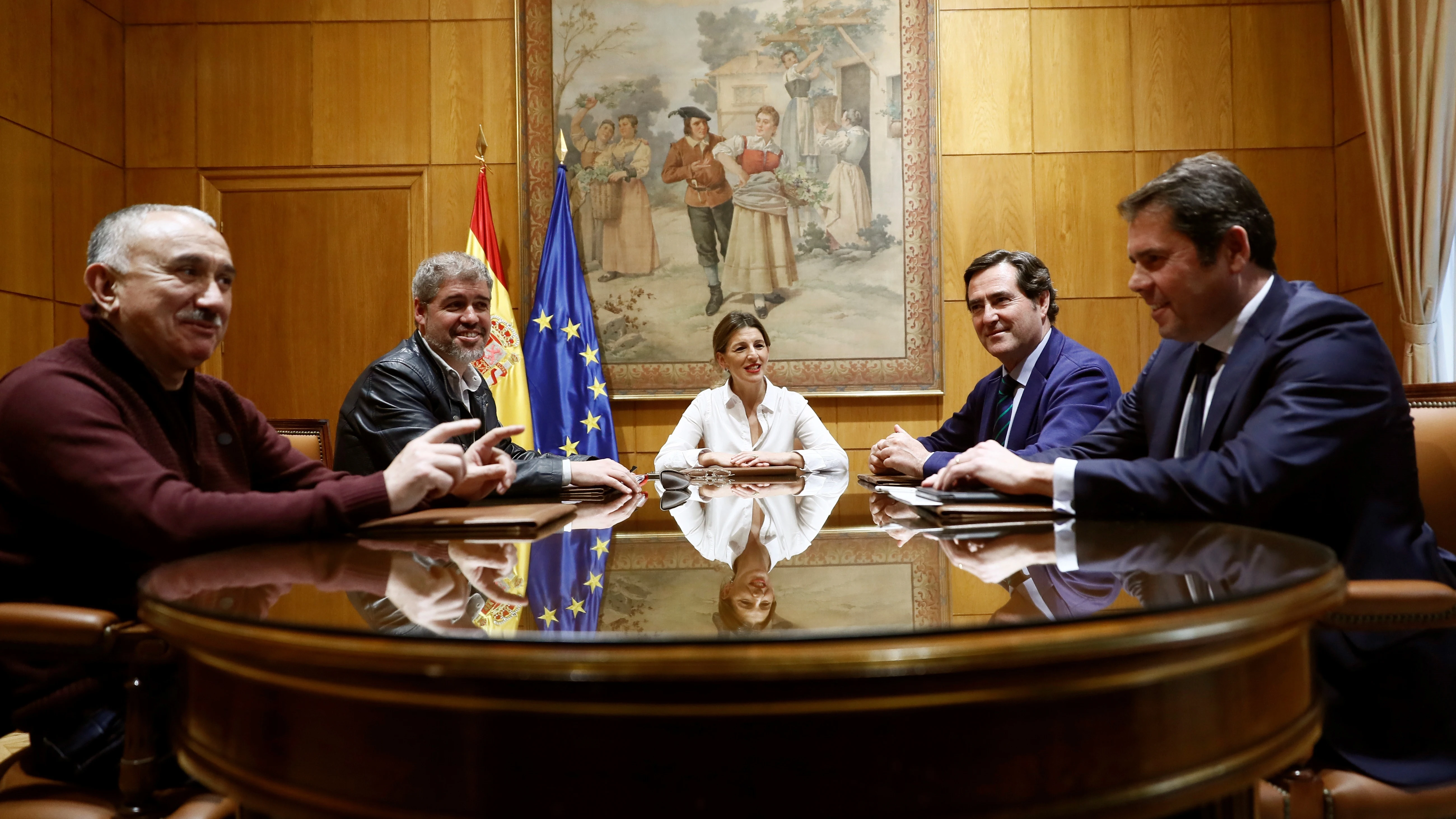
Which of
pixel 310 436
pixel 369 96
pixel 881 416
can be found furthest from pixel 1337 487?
pixel 369 96

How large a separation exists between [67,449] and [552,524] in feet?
2.56

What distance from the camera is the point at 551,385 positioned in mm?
5137

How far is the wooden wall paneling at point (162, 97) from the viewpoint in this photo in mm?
5461

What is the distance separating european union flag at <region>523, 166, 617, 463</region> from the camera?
16.7 feet

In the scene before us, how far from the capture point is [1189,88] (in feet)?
17.7

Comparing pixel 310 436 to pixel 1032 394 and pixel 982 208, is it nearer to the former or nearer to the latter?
pixel 1032 394

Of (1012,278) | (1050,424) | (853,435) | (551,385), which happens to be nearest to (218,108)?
(551,385)

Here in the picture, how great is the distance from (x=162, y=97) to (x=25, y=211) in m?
1.12

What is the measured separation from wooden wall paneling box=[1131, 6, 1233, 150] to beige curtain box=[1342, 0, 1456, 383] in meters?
0.69

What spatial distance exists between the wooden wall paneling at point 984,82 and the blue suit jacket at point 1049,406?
248cm

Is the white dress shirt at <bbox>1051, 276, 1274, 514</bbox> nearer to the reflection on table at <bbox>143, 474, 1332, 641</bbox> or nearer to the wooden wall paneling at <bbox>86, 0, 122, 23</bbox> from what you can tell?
the reflection on table at <bbox>143, 474, 1332, 641</bbox>

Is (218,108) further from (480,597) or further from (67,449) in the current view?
(480,597)

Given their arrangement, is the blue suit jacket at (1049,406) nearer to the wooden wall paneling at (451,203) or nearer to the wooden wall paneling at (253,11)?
the wooden wall paneling at (451,203)

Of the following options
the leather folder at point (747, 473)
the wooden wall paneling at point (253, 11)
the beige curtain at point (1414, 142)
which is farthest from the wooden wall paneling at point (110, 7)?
the beige curtain at point (1414, 142)
